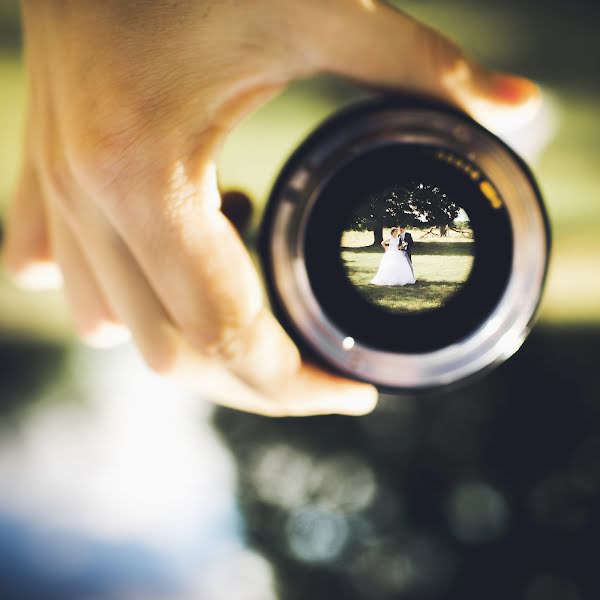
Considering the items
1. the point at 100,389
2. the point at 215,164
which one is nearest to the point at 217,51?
the point at 215,164

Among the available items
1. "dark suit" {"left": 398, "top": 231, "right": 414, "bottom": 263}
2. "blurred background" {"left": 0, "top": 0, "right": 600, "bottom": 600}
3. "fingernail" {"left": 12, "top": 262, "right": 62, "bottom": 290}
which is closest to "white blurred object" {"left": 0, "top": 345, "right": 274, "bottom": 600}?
"blurred background" {"left": 0, "top": 0, "right": 600, "bottom": 600}

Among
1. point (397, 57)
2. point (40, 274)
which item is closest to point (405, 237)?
point (397, 57)

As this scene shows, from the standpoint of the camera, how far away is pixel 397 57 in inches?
18.8

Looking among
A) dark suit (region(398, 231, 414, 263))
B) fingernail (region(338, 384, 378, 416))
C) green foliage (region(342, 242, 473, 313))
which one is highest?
dark suit (region(398, 231, 414, 263))

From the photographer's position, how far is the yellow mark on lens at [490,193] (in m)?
0.51

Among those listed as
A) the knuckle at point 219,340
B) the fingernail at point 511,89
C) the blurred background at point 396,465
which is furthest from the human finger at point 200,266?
the blurred background at point 396,465

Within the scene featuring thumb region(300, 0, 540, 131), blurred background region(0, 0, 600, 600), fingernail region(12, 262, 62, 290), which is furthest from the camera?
blurred background region(0, 0, 600, 600)

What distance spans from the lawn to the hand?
0.08m

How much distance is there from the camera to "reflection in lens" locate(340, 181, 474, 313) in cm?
49

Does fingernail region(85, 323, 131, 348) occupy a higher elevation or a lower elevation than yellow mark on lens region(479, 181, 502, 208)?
lower

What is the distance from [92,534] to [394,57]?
2.81 feet

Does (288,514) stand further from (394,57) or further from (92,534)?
(394,57)

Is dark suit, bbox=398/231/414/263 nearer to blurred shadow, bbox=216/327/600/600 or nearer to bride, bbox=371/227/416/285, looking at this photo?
bride, bbox=371/227/416/285

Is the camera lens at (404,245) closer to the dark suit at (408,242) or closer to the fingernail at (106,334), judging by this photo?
the dark suit at (408,242)
